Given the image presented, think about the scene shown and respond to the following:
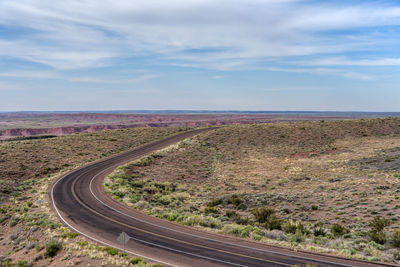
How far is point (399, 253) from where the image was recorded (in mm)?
16062

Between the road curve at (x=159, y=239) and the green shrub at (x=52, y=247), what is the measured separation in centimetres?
218

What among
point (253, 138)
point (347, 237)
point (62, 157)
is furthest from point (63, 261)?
point (253, 138)

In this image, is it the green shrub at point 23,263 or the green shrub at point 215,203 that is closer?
the green shrub at point 23,263

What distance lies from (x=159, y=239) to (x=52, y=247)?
23.4 feet

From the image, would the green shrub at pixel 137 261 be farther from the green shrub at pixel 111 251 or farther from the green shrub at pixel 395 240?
the green shrub at pixel 395 240

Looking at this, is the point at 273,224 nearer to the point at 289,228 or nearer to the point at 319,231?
the point at 289,228

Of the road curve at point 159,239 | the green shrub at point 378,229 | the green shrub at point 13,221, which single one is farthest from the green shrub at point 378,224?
the green shrub at point 13,221

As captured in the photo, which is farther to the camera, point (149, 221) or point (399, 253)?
point (149, 221)

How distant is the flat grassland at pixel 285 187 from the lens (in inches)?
811

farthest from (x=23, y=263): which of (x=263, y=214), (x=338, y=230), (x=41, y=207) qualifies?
(x=338, y=230)

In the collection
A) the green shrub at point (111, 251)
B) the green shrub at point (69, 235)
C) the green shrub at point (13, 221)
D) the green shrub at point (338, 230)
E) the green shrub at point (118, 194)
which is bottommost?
the green shrub at point (13, 221)

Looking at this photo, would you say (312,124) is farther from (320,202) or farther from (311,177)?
(320,202)

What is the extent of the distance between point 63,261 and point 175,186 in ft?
73.2

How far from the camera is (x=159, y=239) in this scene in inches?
793
